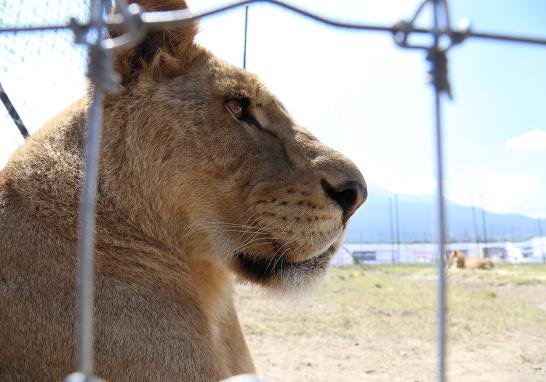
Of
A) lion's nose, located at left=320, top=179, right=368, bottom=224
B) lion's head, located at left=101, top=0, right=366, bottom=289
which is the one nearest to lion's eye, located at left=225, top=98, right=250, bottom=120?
lion's head, located at left=101, top=0, right=366, bottom=289

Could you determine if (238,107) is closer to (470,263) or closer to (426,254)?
(470,263)

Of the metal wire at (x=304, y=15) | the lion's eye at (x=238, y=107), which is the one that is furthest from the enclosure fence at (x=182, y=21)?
the lion's eye at (x=238, y=107)

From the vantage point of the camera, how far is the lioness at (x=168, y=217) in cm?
206

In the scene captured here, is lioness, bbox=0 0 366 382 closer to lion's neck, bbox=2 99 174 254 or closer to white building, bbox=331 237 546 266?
lion's neck, bbox=2 99 174 254

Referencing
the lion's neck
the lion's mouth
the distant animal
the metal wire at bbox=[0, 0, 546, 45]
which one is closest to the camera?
the metal wire at bbox=[0, 0, 546, 45]

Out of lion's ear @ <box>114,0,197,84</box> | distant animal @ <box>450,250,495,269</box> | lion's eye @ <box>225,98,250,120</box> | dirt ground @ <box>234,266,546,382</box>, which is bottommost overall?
dirt ground @ <box>234,266,546,382</box>

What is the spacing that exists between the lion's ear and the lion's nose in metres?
0.99

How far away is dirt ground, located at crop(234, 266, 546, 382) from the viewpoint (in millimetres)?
6918

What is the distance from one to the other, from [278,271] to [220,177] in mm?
518

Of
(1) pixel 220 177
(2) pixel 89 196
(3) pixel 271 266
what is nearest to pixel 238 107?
(1) pixel 220 177

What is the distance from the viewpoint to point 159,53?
2.68 m

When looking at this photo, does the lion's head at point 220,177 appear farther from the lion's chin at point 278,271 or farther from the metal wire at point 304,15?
the metal wire at point 304,15

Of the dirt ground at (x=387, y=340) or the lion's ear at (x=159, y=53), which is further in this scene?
the dirt ground at (x=387, y=340)

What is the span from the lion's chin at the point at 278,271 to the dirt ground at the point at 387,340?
0.12 meters
